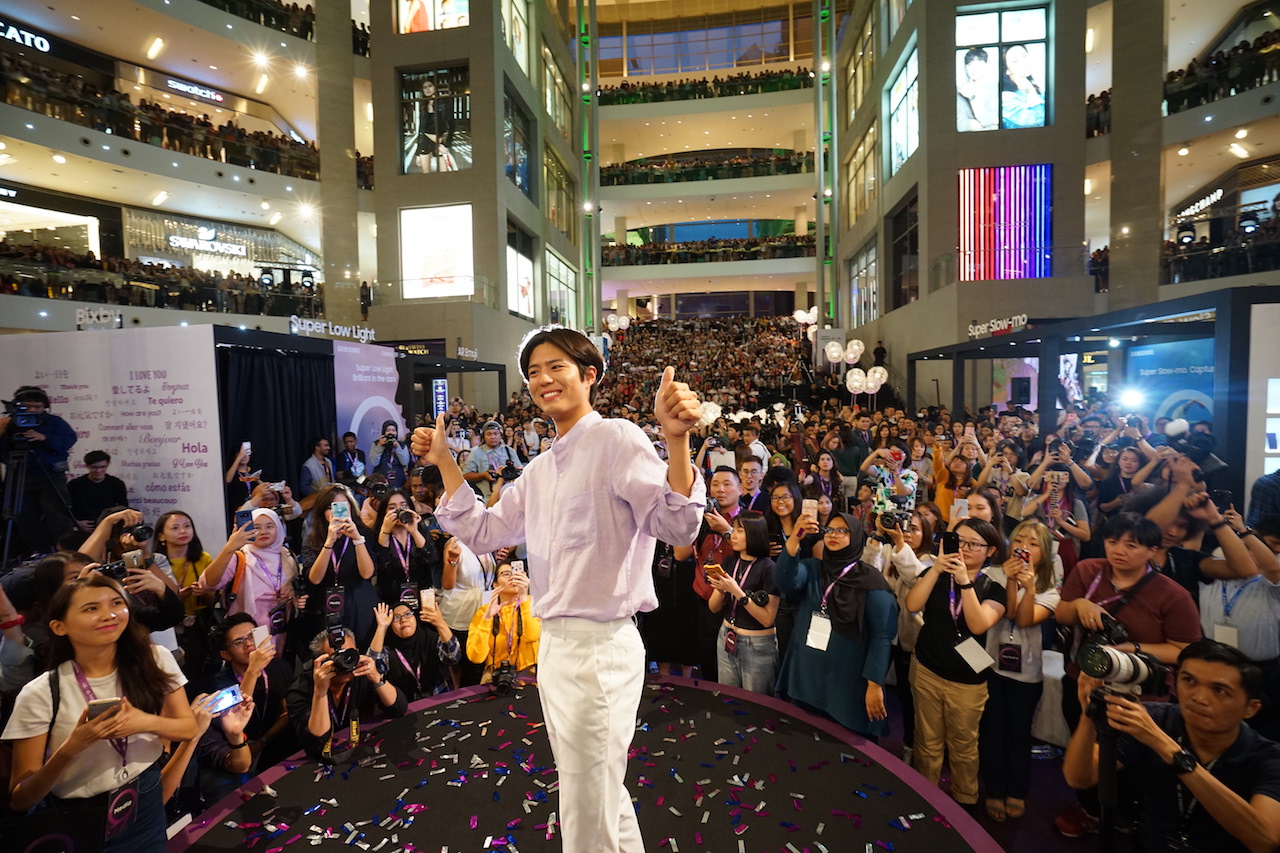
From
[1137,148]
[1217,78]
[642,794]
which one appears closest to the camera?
[642,794]

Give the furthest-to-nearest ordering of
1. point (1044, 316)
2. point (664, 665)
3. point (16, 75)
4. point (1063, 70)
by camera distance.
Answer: point (1063, 70), point (1044, 316), point (16, 75), point (664, 665)

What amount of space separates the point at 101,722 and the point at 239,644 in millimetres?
1154

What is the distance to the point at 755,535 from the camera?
3.55 m

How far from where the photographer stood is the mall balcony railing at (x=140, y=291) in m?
12.0

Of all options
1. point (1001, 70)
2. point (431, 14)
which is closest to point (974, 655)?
point (1001, 70)

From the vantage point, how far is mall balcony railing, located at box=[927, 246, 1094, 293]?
45.4 ft

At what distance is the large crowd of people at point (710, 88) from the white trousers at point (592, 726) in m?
31.9

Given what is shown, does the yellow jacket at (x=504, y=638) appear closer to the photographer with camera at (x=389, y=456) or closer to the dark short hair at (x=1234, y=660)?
→ the dark short hair at (x=1234, y=660)

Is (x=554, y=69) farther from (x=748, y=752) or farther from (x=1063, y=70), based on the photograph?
(x=748, y=752)

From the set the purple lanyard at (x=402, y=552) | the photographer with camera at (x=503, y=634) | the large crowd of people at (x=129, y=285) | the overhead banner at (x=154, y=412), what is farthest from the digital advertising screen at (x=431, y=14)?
the photographer with camera at (x=503, y=634)

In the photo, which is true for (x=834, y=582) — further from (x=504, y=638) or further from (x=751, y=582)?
(x=504, y=638)

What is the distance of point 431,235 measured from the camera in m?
17.9

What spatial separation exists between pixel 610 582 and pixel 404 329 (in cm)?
1664

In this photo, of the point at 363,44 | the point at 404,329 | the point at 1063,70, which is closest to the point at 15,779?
the point at 404,329
